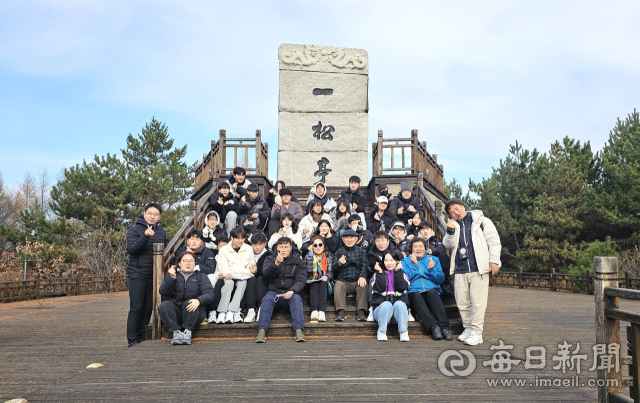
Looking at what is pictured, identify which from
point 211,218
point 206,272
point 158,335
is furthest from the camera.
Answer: point 211,218

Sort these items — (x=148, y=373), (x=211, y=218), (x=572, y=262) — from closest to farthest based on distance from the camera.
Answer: (x=148, y=373) < (x=211, y=218) < (x=572, y=262)

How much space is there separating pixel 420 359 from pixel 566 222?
19.4 m

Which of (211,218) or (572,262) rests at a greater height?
(211,218)

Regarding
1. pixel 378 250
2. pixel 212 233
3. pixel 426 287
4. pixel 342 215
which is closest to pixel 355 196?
pixel 342 215

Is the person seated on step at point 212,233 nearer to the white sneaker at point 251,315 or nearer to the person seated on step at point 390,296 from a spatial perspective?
the white sneaker at point 251,315

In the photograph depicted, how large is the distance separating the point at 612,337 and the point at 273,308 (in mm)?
3643

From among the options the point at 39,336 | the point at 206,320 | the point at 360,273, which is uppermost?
the point at 360,273

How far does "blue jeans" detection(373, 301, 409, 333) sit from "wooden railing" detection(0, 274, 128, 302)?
11.0 metres

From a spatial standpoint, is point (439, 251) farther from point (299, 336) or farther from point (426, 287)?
point (299, 336)

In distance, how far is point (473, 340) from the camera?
→ 4.96 metres

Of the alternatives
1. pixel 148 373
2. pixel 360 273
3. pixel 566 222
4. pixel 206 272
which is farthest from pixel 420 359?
pixel 566 222

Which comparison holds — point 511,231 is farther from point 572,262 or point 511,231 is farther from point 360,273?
point 360,273

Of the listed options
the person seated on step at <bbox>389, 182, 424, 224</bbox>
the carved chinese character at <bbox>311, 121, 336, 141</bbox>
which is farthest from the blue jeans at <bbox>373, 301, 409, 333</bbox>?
the carved chinese character at <bbox>311, 121, 336, 141</bbox>

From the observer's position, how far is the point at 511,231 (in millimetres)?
22859
